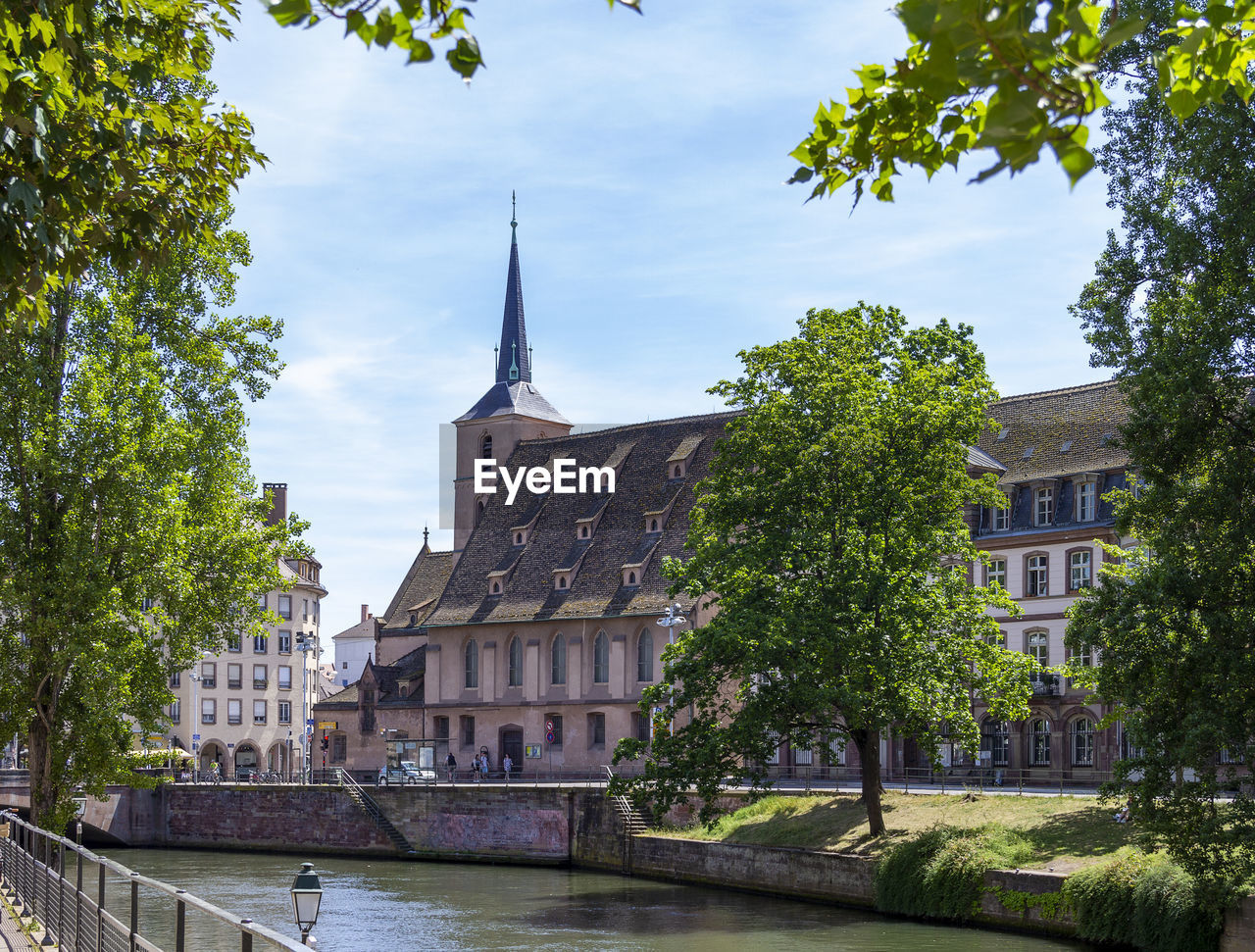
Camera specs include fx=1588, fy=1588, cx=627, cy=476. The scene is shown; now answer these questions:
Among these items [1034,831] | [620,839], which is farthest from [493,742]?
[1034,831]

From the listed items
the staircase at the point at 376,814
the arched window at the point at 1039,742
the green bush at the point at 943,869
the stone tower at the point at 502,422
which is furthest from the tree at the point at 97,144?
the stone tower at the point at 502,422

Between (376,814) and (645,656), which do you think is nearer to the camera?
(376,814)

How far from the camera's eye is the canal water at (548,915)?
31.5 metres

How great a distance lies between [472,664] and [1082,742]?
102 ft

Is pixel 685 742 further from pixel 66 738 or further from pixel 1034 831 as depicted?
pixel 66 738

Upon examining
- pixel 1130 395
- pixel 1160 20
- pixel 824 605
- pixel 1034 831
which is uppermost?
pixel 1160 20

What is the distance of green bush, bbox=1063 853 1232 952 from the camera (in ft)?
85.7

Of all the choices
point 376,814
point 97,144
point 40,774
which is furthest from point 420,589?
point 97,144

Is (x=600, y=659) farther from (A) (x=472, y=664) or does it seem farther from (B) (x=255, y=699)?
(B) (x=255, y=699)

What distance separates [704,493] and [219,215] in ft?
55.8

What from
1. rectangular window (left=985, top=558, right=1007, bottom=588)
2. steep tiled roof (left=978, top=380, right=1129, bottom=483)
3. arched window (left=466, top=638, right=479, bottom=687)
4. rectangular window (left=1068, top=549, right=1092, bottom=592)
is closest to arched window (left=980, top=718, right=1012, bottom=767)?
rectangular window (left=985, top=558, right=1007, bottom=588)

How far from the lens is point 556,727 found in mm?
69938

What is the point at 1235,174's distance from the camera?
929 inches

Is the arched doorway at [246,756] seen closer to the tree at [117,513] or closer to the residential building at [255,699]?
the residential building at [255,699]
